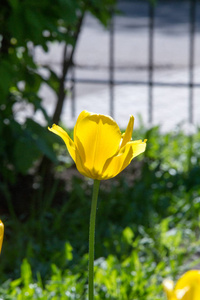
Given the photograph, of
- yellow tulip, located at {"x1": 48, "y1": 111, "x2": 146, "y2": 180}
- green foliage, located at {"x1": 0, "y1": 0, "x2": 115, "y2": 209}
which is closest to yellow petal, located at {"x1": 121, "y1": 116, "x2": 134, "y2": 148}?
yellow tulip, located at {"x1": 48, "y1": 111, "x2": 146, "y2": 180}

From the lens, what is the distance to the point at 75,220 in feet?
11.6

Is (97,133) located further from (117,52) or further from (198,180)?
(117,52)

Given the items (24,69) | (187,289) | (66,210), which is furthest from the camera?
(66,210)

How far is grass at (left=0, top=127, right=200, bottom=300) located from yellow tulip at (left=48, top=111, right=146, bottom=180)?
1.51 meters

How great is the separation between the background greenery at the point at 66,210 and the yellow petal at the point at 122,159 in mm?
1507

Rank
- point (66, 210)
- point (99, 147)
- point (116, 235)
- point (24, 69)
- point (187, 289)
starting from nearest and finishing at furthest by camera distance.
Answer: point (187, 289) < point (99, 147) < point (116, 235) < point (24, 69) < point (66, 210)

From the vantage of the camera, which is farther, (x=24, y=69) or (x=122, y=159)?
(x=24, y=69)

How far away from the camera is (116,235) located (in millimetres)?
3158

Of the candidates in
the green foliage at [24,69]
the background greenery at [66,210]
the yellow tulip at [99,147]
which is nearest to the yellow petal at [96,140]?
the yellow tulip at [99,147]

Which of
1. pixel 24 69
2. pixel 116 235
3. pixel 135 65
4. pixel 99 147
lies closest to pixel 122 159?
pixel 99 147

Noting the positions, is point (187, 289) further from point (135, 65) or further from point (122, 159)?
point (135, 65)

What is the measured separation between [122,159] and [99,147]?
4 cm

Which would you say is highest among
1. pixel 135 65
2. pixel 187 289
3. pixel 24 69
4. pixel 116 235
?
pixel 135 65

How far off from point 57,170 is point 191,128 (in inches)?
70.0
